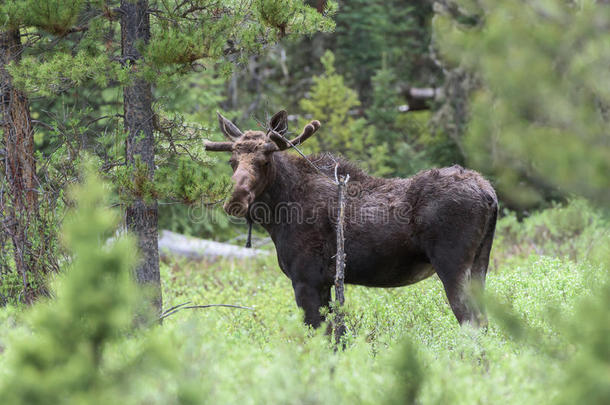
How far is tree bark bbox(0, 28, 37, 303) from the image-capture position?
6.70 meters

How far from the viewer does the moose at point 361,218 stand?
6434mm

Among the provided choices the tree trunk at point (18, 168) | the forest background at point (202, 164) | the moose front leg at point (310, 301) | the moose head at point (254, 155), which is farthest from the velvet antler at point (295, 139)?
the tree trunk at point (18, 168)

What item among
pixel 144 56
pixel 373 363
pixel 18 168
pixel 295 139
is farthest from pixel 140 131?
pixel 373 363

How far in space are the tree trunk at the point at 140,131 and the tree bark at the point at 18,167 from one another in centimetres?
111

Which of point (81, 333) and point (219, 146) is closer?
point (81, 333)

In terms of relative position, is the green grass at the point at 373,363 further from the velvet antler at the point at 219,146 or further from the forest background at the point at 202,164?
the velvet antler at the point at 219,146

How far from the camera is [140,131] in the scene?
22.2ft

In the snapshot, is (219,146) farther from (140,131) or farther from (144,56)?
Answer: (144,56)

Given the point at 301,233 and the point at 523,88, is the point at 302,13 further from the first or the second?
the point at 523,88

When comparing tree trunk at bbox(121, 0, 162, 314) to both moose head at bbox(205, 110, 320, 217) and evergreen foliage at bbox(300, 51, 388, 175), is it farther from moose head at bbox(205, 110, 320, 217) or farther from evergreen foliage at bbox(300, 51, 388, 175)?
evergreen foliage at bbox(300, 51, 388, 175)

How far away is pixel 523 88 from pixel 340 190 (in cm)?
281

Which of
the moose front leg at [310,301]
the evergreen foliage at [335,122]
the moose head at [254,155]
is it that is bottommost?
the evergreen foliage at [335,122]

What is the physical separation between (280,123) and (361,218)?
143 centimetres

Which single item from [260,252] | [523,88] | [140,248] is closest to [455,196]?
[523,88]
